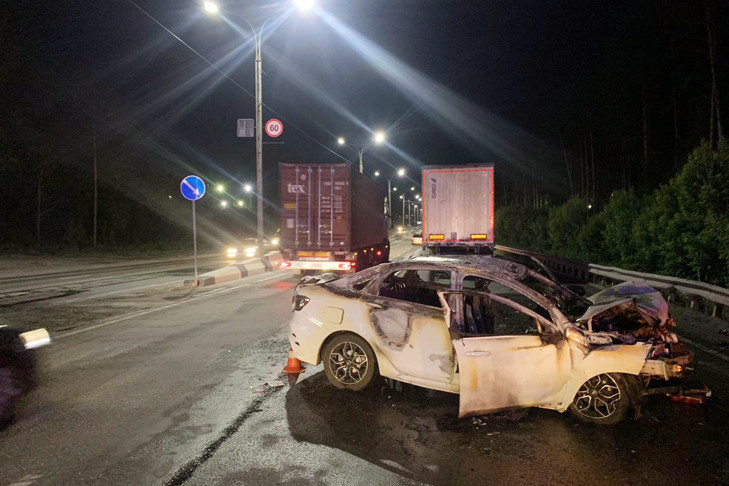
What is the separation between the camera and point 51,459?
151 inches

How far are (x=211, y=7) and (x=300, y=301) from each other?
1425cm

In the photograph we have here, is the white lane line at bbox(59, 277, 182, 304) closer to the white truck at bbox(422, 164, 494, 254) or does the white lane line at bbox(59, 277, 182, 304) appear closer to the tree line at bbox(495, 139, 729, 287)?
the white truck at bbox(422, 164, 494, 254)

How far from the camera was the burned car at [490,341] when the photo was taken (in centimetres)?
450

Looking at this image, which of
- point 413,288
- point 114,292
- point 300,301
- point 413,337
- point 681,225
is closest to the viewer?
point 413,337

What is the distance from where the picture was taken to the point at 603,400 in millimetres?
4562

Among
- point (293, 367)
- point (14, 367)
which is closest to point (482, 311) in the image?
point (293, 367)

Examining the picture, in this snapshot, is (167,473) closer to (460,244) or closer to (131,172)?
(460,244)

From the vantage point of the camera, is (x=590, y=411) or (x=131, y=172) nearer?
(x=590, y=411)

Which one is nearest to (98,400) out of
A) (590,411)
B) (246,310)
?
(590,411)

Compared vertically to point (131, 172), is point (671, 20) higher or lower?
higher

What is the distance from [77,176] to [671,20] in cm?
4273

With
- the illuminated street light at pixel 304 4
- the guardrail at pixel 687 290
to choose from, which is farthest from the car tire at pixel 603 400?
the illuminated street light at pixel 304 4

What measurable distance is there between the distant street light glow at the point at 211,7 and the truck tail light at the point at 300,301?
1410cm

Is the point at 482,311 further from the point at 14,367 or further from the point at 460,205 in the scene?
the point at 460,205
